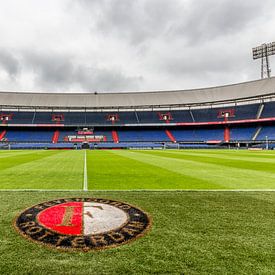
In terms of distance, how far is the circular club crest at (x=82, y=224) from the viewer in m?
2.93

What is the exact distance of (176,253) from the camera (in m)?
2.63

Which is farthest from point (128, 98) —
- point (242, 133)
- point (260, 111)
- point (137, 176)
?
point (137, 176)

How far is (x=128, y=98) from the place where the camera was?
69.1 metres

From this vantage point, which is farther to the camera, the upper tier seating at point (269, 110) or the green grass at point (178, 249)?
the upper tier seating at point (269, 110)

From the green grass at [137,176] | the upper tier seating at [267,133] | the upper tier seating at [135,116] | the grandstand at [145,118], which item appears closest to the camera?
the green grass at [137,176]

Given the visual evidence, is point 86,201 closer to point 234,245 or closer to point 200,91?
point 234,245

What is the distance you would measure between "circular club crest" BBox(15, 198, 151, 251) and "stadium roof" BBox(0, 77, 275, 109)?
64.3 meters

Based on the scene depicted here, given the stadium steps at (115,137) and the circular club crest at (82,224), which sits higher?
the stadium steps at (115,137)

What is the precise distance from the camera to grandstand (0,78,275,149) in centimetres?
5550

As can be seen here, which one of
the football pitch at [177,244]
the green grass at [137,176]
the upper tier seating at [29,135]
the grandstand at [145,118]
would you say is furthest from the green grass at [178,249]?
the upper tier seating at [29,135]

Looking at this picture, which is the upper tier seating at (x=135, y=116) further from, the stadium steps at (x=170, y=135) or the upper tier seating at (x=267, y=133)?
the upper tier seating at (x=267, y=133)

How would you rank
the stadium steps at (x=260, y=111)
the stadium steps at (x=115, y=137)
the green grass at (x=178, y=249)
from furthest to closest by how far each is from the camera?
the stadium steps at (x=115, y=137) < the stadium steps at (x=260, y=111) < the green grass at (x=178, y=249)

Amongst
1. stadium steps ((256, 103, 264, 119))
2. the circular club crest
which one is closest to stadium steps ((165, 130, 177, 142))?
stadium steps ((256, 103, 264, 119))

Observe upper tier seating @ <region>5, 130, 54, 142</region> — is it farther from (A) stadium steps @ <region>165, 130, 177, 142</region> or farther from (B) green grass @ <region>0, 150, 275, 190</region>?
(B) green grass @ <region>0, 150, 275, 190</region>
